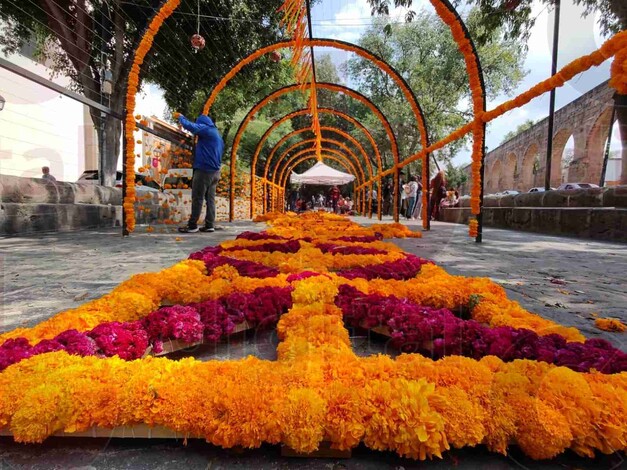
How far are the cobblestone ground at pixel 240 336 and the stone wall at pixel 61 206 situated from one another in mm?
527

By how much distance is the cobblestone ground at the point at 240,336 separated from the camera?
896 millimetres

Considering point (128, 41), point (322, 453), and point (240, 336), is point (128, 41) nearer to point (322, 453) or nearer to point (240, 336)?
point (240, 336)

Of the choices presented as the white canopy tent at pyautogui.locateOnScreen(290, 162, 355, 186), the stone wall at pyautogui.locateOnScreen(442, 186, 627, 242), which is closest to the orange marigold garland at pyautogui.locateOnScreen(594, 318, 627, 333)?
the stone wall at pyautogui.locateOnScreen(442, 186, 627, 242)

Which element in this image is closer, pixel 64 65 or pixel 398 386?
pixel 398 386

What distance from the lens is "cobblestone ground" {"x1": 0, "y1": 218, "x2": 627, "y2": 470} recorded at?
90 cm

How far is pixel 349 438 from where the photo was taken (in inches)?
34.5

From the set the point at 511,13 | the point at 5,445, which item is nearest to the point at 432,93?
the point at 511,13

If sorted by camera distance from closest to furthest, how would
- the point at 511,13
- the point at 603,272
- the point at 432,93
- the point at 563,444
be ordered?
1. the point at 563,444
2. the point at 603,272
3. the point at 511,13
4. the point at 432,93

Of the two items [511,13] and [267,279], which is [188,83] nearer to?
[511,13]

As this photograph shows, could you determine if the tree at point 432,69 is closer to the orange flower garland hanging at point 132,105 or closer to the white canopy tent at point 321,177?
the white canopy tent at point 321,177

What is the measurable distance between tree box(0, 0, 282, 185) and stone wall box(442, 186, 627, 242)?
696 centimetres

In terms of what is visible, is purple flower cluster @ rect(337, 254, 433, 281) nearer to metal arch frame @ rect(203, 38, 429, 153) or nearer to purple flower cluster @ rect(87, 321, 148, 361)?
purple flower cluster @ rect(87, 321, 148, 361)

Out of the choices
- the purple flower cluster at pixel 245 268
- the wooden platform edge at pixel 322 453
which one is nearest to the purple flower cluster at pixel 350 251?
the purple flower cluster at pixel 245 268

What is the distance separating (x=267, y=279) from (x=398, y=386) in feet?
4.34
